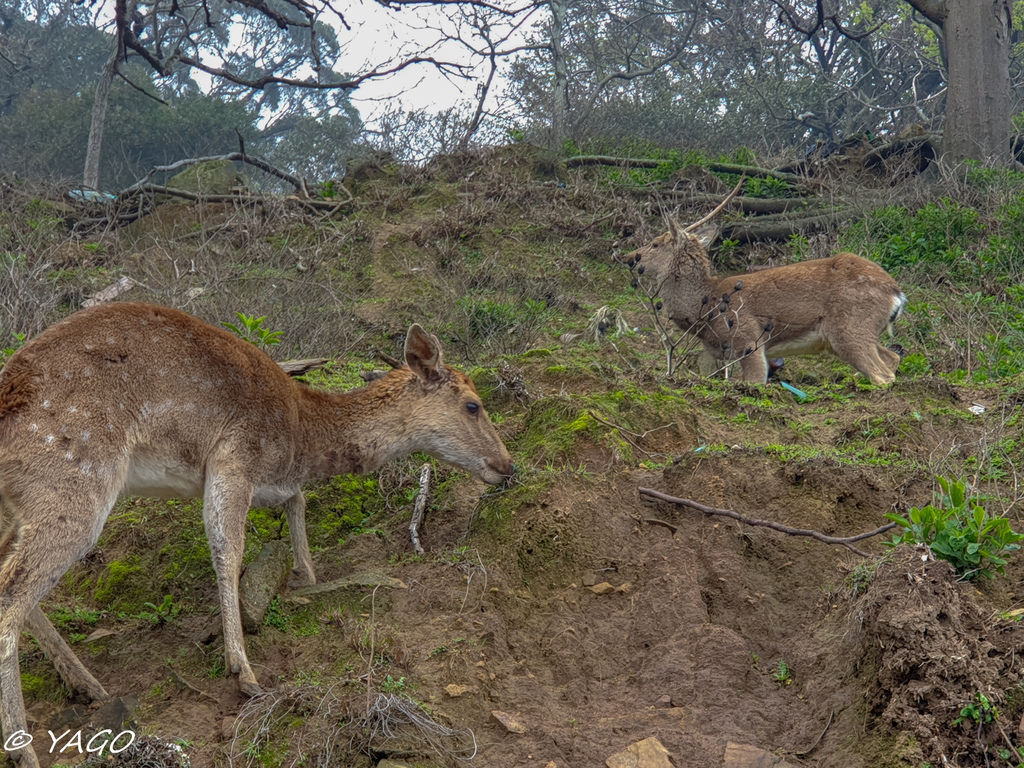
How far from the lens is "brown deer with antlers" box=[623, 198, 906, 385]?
1005 cm

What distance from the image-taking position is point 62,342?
5.03m

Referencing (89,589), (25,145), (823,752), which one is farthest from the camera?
(25,145)

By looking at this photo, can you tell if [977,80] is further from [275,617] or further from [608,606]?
[275,617]

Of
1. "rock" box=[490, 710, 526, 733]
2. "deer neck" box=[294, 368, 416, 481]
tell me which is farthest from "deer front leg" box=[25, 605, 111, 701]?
"rock" box=[490, 710, 526, 733]

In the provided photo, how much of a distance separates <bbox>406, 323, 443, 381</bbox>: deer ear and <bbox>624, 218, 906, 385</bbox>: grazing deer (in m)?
4.21

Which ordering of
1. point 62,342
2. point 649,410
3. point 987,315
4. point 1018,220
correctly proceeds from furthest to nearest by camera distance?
point 1018,220 < point 987,315 < point 649,410 < point 62,342

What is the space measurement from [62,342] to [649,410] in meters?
3.95

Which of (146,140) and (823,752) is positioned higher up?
(146,140)

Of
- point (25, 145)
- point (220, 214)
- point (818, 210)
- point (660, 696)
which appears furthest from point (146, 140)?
point (660, 696)

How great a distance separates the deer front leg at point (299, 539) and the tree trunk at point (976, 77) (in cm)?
1442

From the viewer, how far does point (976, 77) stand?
56.6 feet

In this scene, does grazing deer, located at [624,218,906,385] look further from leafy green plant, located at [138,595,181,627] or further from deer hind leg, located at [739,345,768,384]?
leafy green plant, located at [138,595,181,627]

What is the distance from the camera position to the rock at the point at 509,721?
4.50 metres

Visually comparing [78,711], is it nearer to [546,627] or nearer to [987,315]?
[546,627]
